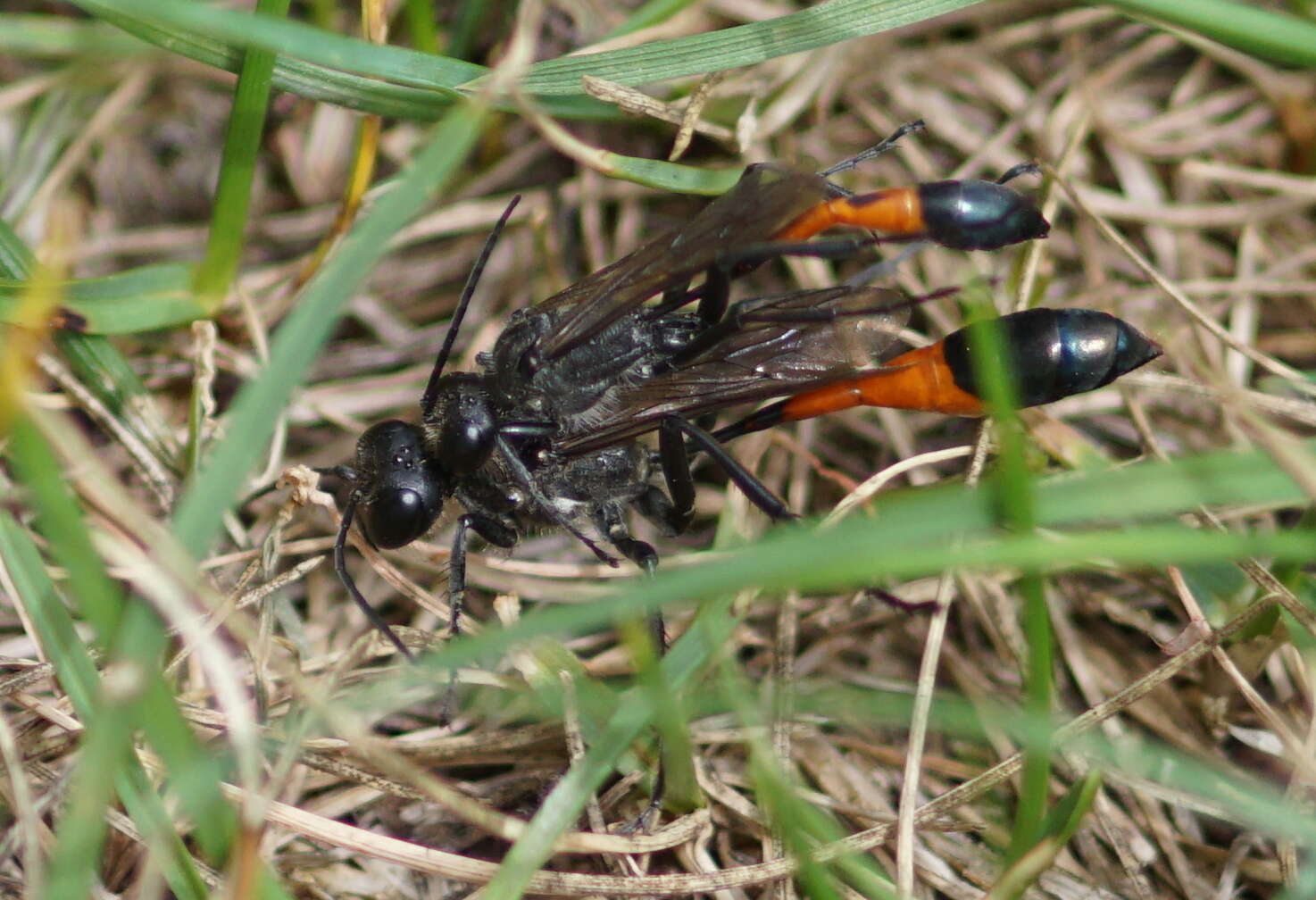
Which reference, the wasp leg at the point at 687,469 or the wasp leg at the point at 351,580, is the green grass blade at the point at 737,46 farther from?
the wasp leg at the point at 351,580

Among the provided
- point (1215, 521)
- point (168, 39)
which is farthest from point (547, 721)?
point (168, 39)

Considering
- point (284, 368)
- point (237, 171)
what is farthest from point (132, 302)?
point (284, 368)

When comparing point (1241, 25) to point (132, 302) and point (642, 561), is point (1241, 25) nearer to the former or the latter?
point (642, 561)

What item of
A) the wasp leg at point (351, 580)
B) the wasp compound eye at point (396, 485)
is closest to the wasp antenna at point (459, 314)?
the wasp compound eye at point (396, 485)

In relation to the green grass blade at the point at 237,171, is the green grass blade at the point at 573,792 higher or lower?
lower

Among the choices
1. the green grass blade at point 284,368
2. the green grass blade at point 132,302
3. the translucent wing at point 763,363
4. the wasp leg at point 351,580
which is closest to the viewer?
the green grass blade at point 284,368

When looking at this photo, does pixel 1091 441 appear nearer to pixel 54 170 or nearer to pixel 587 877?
pixel 587 877
